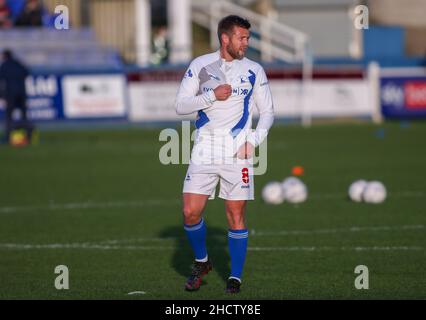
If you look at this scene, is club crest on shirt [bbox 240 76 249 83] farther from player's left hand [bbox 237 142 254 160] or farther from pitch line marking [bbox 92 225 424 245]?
pitch line marking [bbox 92 225 424 245]

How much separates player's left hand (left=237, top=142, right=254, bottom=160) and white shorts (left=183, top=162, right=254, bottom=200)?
0.29ft

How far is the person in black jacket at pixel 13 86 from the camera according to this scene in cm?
2523

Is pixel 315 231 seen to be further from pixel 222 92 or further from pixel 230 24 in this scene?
pixel 230 24

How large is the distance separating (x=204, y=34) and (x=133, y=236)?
28043 mm

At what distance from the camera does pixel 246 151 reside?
855 centimetres

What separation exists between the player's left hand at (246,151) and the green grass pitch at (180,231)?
1.18m

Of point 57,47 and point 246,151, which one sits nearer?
point 246,151

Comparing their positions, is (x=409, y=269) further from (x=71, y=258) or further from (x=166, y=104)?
(x=166, y=104)

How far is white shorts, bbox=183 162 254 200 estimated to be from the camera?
8.62m

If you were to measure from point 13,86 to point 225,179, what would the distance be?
17646 millimetres

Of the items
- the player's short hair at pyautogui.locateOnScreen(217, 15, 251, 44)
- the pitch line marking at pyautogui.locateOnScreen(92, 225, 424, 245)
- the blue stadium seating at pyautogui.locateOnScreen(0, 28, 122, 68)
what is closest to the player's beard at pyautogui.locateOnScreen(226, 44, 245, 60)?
the player's short hair at pyautogui.locateOnScreen(217, 15, 251, 44)

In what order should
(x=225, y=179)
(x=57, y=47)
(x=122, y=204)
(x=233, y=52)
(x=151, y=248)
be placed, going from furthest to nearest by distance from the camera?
(x=57, y=47) < (x=122, y=204) < (x=151, y=248) < (x=225, y=179) < (x=233, y=52)

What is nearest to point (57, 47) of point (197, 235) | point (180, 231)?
point (180, 231)

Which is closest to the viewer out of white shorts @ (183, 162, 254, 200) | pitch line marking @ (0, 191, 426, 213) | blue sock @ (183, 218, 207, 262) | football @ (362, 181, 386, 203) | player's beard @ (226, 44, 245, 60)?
player's beard @ (226, 44, 245, 60)
